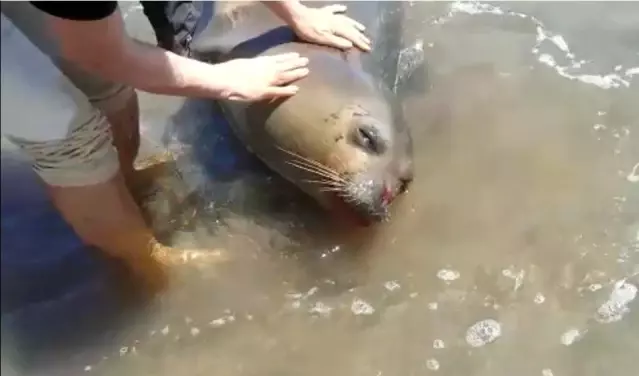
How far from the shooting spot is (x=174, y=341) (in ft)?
7.11

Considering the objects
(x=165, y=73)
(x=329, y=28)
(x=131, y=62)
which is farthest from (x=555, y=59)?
(x=131, y=62)

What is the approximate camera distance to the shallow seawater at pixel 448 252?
2.11m

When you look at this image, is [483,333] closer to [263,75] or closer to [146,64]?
[263,75]

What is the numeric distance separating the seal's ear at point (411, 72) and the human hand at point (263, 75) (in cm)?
49

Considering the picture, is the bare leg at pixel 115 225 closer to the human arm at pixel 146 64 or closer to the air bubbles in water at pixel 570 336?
the human arm at pixel 146 64

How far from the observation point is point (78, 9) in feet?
5.00

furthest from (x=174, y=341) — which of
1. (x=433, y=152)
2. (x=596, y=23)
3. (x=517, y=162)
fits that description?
(x=596, y=23)

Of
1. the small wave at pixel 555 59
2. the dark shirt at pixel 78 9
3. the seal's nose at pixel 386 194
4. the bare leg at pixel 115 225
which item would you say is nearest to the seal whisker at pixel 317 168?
the seal's nose at pixel 386 194

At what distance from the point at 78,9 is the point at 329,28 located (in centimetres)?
94

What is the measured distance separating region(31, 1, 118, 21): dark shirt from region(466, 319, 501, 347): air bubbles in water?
112 cm

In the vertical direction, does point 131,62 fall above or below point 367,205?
above

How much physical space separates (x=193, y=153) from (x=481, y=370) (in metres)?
1.06

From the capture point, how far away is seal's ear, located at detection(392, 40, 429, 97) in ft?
8.81

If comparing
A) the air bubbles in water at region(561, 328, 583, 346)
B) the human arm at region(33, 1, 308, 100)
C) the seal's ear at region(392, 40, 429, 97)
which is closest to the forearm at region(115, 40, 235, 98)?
the human arm at region(33, 1, 308, 100)
